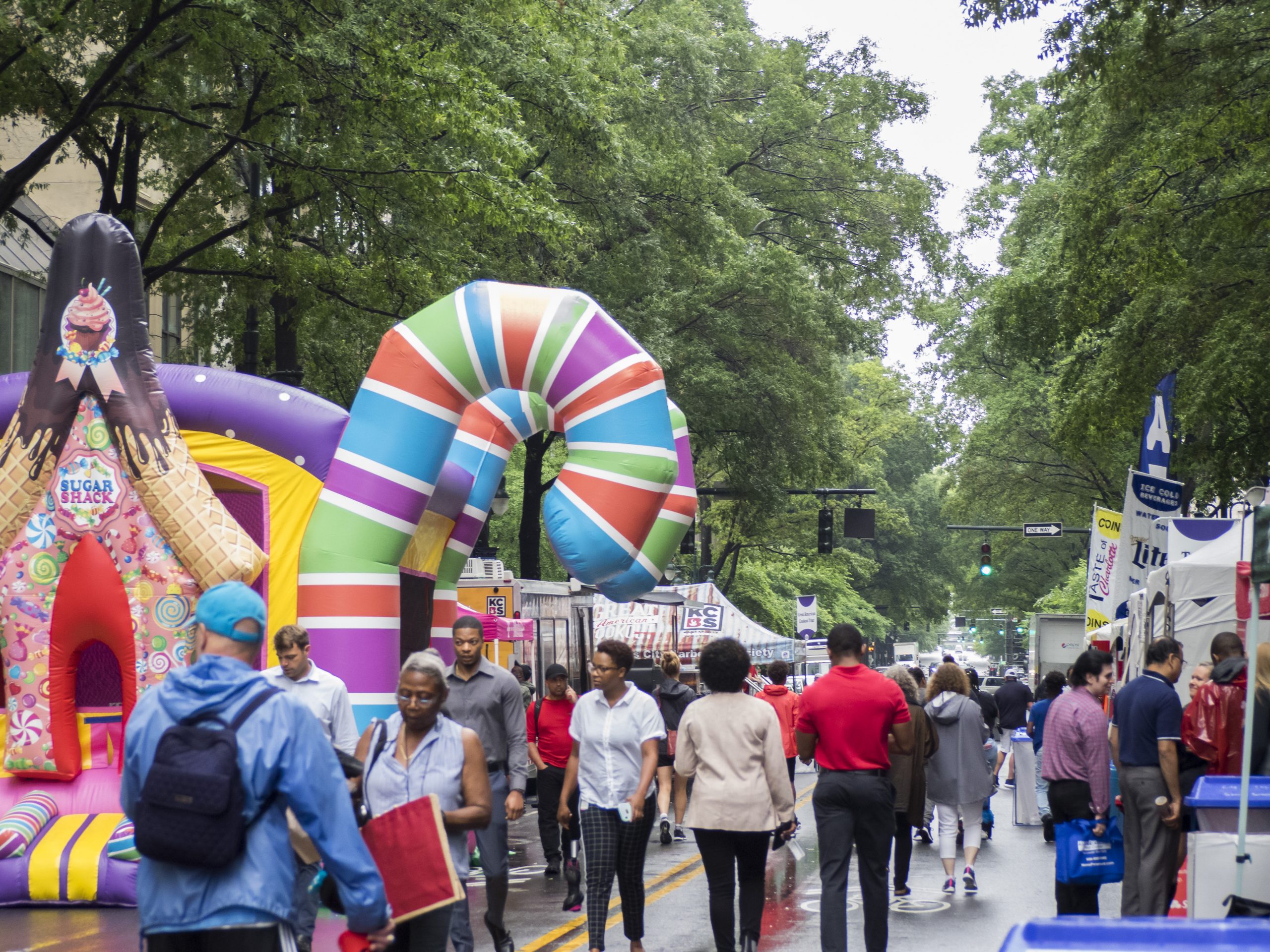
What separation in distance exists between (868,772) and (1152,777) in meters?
2.03

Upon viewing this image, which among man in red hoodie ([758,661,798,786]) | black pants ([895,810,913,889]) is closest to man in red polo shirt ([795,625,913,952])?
black pants ([895,810,913,889])

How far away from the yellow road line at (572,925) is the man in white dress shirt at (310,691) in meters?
1.44

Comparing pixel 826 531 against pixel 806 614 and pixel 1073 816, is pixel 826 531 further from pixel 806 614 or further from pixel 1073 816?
pixel 1073 816

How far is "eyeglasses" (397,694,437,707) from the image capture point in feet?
20.5

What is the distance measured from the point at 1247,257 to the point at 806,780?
12132mm

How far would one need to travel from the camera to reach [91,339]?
458 inches

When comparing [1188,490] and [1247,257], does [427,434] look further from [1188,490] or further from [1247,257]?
[1188,490]

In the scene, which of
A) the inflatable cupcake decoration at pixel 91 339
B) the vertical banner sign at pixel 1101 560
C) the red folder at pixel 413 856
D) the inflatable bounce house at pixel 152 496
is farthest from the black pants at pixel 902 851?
the vertical banner sign at pixel 1101 560

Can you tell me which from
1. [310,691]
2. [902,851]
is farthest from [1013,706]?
[310,691]

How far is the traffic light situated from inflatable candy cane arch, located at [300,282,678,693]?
1128 inches

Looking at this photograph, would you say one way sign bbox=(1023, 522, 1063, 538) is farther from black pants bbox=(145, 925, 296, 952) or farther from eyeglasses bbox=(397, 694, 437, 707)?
black pants bbox=(145, 925, 296, 952)

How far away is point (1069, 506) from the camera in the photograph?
4266 centimetres

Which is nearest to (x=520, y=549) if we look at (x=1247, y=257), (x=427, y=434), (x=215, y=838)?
(x=1247, y=257)

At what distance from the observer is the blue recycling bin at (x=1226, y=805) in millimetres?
7773
